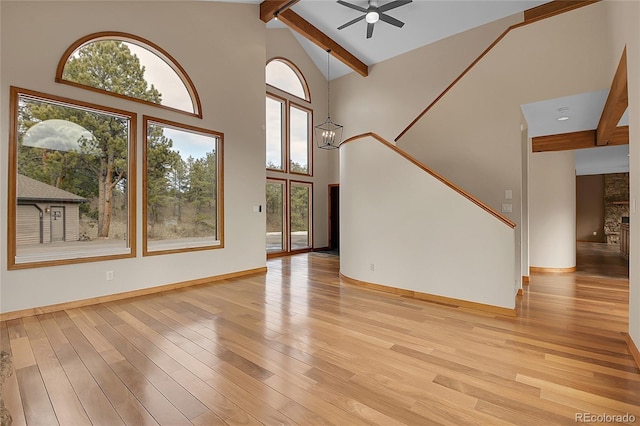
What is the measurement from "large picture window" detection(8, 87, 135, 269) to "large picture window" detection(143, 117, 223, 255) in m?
0.29

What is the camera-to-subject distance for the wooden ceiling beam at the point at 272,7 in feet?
16.9

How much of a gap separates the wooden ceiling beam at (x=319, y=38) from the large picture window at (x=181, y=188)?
3152mm

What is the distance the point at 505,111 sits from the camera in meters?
4.00

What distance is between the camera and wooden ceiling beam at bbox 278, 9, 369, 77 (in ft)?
20.1

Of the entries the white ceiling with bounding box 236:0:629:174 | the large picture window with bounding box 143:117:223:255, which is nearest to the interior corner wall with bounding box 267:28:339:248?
the white ceiling with bounding box 236:0:629:174

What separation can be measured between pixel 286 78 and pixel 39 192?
628cm

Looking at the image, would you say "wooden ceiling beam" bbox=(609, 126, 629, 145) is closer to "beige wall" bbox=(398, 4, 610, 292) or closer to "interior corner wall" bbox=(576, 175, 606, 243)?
"beige wall" bbox=(398, 4, 610, 292)

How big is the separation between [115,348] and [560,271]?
22.7 feet

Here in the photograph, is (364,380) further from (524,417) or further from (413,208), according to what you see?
(413,208)

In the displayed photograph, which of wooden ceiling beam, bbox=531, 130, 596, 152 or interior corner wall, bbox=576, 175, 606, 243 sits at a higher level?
wooden ceiling beam, bbox=531, 130, 596, 152

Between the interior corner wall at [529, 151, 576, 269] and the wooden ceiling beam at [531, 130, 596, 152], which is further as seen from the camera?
the interior corner wall at [529, 151, 576, 269]

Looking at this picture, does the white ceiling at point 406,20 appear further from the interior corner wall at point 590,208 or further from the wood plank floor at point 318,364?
the interior corner wall at point 590,208

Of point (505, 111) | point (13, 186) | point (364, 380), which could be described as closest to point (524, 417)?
point (364, 380)

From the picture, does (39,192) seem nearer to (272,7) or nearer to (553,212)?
(272,7)
